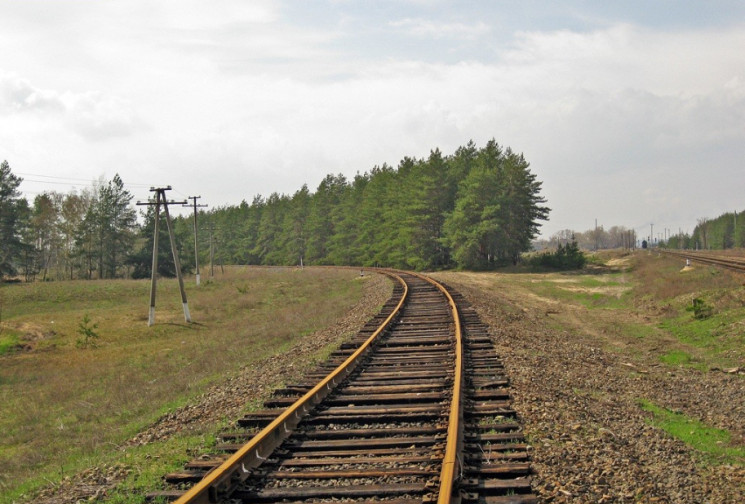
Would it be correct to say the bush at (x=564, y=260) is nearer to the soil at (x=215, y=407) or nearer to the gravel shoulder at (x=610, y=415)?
the gravel shoulder at (x=610, y=415)

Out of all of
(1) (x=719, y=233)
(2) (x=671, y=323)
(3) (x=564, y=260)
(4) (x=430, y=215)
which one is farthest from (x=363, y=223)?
(1) (x=719, y=233)

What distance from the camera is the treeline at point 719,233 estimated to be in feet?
457

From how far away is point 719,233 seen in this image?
539ft

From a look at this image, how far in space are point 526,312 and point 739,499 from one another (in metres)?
17.2

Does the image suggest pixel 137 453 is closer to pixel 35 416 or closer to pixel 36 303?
pixel 35 416

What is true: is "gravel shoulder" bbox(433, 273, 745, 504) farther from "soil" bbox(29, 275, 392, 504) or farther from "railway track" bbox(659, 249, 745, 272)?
"railway track" bbox(659, 249, 745, 272)

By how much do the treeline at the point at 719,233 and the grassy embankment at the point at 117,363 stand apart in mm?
129479

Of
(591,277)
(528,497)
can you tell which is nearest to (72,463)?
(528,497)

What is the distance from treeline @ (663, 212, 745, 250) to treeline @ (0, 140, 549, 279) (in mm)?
99170

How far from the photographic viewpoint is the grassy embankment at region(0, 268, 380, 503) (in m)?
8.66

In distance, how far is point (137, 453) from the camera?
6.85m

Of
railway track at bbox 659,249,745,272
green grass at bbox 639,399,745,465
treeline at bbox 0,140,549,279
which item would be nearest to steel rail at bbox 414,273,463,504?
green grass at bbox 639,399,745,465

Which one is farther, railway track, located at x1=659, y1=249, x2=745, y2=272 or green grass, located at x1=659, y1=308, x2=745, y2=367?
railway track, located at x1=659, y1=249, x2=745, y2=272

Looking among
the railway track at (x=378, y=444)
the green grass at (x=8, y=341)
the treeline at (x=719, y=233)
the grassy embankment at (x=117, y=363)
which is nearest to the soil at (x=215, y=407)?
the grassy embankment at (x=117, y=363)
